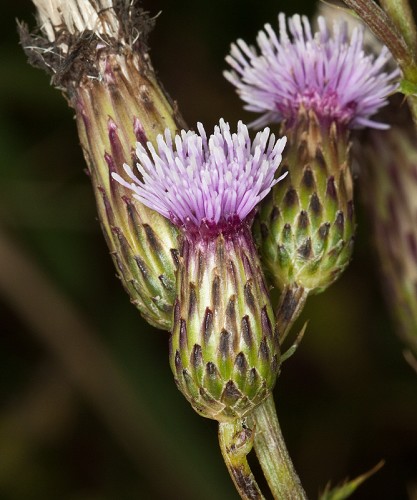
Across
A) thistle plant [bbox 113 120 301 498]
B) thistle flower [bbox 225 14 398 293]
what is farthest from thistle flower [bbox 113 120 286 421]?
thistle flower [bbox 225 14 398 293]

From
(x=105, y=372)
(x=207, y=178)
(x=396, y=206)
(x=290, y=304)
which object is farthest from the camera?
(x=105, y=372)

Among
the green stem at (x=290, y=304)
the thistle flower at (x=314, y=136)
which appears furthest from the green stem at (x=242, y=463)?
the thistle flower at (x=314, y=136)

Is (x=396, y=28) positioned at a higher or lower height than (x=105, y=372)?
higher

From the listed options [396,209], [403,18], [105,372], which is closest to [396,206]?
[396,209]

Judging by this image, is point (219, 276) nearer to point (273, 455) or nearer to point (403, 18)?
point (273, 455)

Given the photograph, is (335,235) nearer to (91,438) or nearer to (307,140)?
(307,140)

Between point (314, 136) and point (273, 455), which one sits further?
point (314, 136)

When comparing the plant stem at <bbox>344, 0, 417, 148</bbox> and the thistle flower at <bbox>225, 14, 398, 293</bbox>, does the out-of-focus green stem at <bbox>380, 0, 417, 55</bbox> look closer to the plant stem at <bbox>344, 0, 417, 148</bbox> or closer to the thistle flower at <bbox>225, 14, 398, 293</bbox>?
the plant stem at <bbox>344, 0, 417, 148</bbox>
